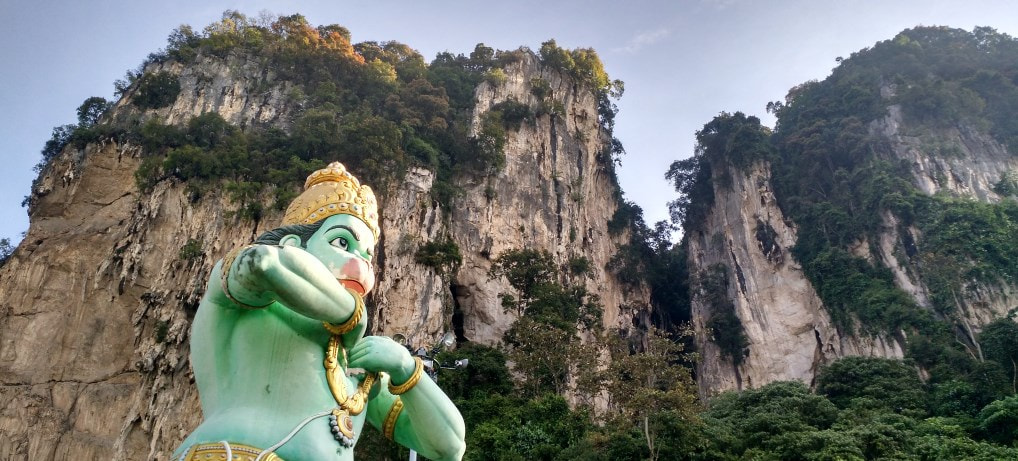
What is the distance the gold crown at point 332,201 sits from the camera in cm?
332

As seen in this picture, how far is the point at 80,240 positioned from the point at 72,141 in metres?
2.98

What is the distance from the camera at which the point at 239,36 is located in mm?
22391

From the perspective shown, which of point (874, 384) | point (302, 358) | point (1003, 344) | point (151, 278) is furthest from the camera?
point (151, 278)

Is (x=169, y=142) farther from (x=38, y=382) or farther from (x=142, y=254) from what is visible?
(x=38, y=382)

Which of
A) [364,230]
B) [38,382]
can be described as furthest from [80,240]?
[364,230]

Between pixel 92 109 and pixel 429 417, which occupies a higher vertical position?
pixel 92 109

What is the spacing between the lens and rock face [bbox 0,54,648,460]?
14320 millimetres

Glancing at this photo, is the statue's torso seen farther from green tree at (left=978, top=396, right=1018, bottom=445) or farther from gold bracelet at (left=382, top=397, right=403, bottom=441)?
green tree at (left=978, top=396, right=1018, bottom=445)

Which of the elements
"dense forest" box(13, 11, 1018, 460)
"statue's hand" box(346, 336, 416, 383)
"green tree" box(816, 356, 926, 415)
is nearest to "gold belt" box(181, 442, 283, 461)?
"statue's hand" box(346, 336, 416, 383)

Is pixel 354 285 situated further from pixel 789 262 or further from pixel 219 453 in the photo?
pixel 789 262

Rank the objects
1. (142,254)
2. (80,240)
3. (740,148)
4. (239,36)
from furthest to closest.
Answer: (740,148), (239,36), (80,240), (142,254)

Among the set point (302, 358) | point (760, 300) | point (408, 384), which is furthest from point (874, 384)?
point (302, 358)

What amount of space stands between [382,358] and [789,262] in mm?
21934

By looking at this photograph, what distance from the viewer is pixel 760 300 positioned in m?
22.3
